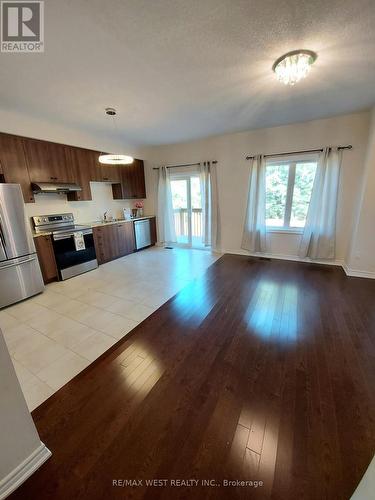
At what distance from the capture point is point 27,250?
2.96m

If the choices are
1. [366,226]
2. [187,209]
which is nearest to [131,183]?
[187,209]

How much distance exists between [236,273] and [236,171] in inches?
92.4

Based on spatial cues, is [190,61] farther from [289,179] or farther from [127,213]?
[127,213]

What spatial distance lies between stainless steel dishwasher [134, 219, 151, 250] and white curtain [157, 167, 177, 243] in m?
0.34

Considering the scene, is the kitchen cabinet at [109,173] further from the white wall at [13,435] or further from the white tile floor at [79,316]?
the white wall at [13,435]

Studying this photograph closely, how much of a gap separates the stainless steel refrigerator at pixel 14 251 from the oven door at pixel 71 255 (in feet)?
1.68

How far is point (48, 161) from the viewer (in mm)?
3492

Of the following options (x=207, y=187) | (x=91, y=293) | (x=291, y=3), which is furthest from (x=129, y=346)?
(x=207, y=187)

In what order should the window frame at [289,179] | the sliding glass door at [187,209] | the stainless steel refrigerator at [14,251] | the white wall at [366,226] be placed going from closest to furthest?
the stainless steel refrigerator at [14,251], the white wall at [366,226], the window frame at [289,179], the sliding glass door at [187,209]

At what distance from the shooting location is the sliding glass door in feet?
16.9

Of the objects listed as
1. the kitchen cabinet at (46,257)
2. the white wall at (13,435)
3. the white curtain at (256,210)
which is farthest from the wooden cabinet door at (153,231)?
the white wall at (13,435)

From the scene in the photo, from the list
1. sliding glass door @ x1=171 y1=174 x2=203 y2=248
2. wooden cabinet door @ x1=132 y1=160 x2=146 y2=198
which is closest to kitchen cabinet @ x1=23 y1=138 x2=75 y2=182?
wooden cabinet door @ x1=132 y1=160 x2=146 y2=198

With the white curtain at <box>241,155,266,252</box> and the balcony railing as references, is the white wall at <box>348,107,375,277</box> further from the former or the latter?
the balcony railing

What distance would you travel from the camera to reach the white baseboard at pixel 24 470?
3.27 feet
